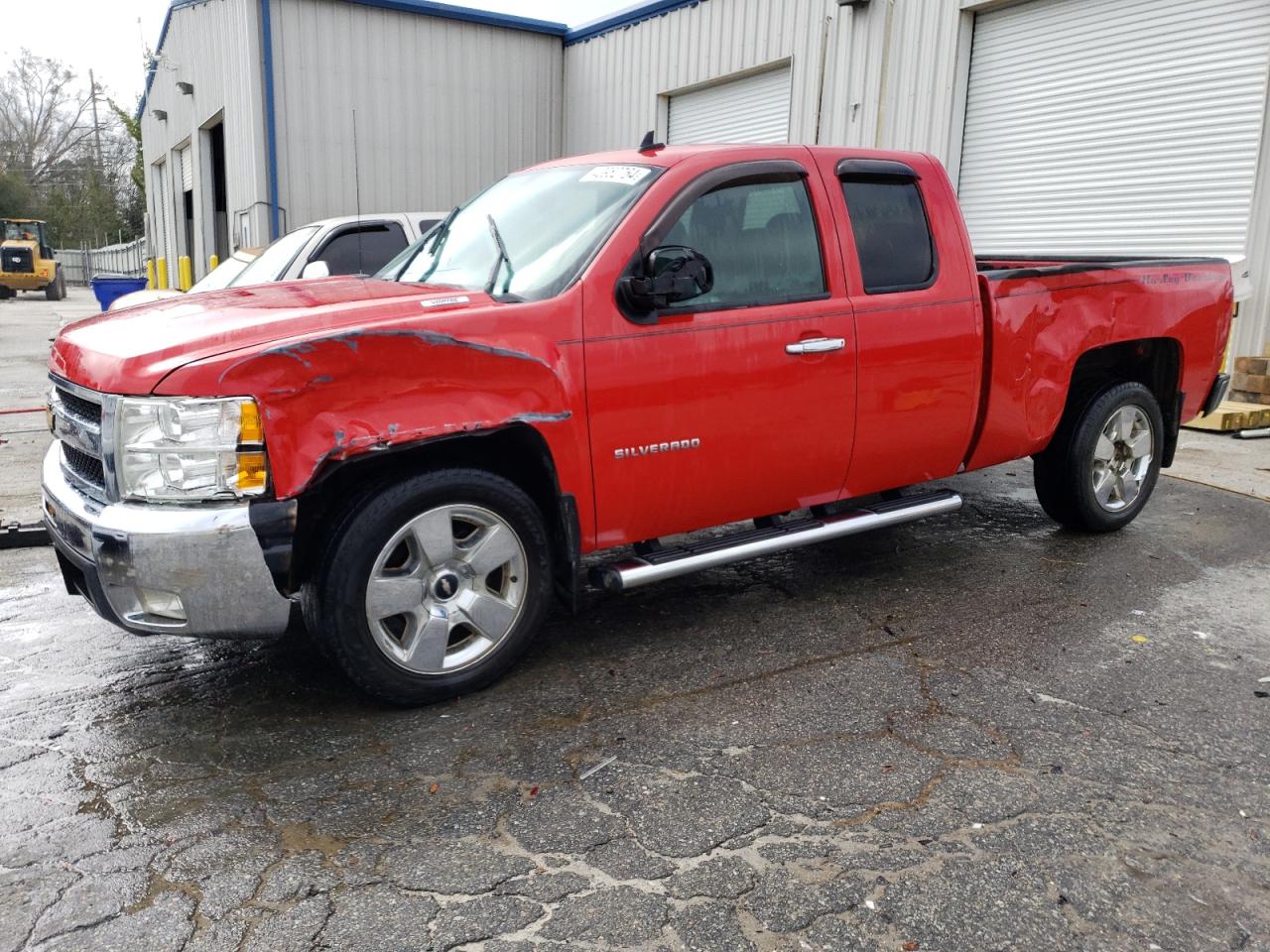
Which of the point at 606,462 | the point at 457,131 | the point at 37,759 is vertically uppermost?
the point at 457,131

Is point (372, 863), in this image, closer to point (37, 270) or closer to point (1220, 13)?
point (1220, 13)

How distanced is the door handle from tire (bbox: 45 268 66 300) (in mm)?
39387

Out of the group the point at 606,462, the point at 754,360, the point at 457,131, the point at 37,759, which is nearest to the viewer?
the point at 37,759

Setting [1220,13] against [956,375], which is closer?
[956,375]

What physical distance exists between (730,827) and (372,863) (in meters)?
0.97

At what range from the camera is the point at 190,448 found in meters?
3.17

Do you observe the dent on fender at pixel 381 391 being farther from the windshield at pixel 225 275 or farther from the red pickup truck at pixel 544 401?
the windshield at pixel 225 275

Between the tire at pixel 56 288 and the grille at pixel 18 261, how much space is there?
28.8 inches

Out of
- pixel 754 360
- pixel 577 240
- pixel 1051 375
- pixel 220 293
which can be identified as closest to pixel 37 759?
pixel 220 293

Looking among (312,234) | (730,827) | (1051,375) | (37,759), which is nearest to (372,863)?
(730,827)

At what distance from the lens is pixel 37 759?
3.32 meters

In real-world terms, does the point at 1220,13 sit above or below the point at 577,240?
above

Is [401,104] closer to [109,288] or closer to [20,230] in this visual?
[109,288]

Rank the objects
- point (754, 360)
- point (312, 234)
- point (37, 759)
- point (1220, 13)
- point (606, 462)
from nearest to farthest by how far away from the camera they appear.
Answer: point (37, 759) → point (606, 462) → point (754, 360) → point (312, 234) → point (1220, 13)
